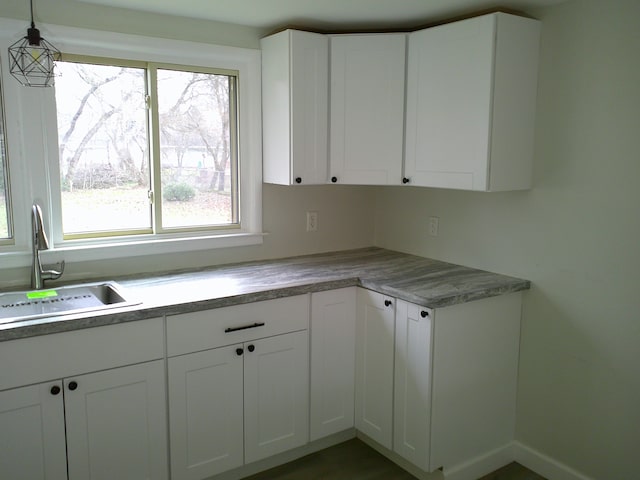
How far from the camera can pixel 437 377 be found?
2.43 meters

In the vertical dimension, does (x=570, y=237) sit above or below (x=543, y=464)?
above

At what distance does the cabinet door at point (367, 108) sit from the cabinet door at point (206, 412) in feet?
3.82

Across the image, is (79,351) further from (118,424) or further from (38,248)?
(38,248)

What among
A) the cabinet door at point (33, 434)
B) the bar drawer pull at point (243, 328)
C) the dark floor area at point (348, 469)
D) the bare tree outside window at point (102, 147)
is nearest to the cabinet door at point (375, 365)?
the dark floor area at point (348, 469)

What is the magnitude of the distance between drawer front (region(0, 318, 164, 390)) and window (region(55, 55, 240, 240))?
0.73 meters

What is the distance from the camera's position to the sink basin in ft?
7.17

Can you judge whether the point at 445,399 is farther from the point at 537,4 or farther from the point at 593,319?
the point at 537,4

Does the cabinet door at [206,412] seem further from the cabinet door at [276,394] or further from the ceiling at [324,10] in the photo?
the ceiling at [324,10]

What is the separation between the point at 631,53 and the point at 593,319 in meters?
1.13

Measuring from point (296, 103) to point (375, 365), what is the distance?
1381 millimetres

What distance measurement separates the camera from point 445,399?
2.47 meters

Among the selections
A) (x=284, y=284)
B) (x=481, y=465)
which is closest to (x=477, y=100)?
(x=284, y=284)

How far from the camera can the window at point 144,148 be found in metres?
2.58

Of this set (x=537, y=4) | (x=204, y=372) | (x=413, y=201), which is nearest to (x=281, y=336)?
(x=204, y=372)
